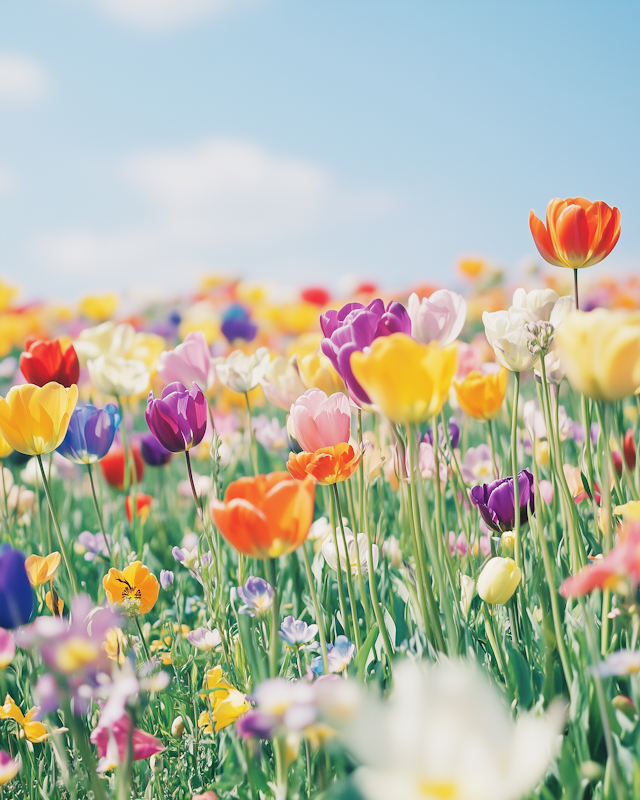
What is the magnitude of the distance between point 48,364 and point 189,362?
0.42 m

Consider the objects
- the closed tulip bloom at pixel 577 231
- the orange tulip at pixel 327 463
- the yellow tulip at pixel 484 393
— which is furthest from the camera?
the yellow tulip at pixel 484 393

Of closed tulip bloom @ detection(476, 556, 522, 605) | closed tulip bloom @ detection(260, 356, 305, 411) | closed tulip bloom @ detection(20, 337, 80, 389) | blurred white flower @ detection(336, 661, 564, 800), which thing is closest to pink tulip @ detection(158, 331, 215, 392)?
closed tulip bloom @ detection(260, 356, 305, 411)

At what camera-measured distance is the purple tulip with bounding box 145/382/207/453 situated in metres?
1.37

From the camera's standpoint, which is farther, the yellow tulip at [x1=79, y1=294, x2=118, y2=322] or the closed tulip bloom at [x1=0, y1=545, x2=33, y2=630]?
the yellow tulip at [x1=79, y1=294, x2=118, y2=322]

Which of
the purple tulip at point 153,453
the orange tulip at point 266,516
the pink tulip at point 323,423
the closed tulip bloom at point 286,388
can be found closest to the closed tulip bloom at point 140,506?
the purple tulip at point 153,453

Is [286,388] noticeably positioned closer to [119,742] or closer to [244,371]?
[244,371]

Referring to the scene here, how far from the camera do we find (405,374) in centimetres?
81

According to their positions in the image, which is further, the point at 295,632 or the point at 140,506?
the point at 140,506

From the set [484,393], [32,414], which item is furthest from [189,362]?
[484,393]

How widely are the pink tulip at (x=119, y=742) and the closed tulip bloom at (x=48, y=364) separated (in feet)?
3.76

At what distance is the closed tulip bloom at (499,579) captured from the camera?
3.69ft

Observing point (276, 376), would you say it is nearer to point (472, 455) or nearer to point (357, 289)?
point (472, 455)

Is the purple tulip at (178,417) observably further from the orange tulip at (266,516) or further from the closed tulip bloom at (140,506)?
the closed tulip bloom at (140,506)

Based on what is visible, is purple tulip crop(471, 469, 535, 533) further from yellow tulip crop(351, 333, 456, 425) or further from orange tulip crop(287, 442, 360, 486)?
yellow tulip crop(351, 333, 456, 425)
